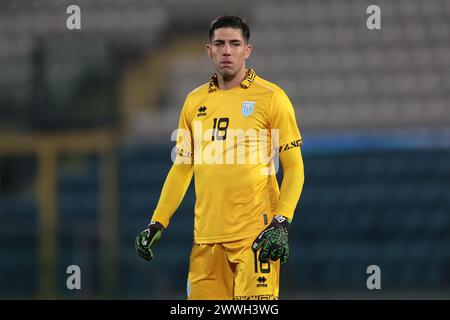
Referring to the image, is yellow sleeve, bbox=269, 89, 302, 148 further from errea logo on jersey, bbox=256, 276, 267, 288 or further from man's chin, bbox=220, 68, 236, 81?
errea logo on jersey, bbox=256, 276, 267, 288

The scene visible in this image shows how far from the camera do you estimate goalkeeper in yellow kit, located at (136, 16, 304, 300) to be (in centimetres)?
479

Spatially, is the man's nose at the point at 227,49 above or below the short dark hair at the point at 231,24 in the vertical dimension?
below

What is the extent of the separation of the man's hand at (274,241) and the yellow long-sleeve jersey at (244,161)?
8 centimetres

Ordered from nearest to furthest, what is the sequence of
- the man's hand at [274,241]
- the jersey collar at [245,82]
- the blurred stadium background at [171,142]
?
the man's hand at [274,241], the jersey collar at [245,82], the blurred stadium background at [171,142]

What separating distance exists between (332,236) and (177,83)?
3.99 m

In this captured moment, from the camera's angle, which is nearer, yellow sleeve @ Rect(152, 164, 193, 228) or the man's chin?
the man's chin

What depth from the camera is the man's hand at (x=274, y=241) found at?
4594 millimetres

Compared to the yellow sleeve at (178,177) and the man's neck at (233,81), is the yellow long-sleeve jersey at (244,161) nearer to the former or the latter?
the man's neck at (233,81)

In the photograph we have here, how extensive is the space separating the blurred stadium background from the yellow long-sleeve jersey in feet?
21.7

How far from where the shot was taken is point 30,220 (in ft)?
43.4

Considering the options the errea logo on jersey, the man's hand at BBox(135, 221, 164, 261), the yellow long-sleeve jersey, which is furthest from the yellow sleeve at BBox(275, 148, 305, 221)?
the man's hand at BBox(135, 221, 164, 261)

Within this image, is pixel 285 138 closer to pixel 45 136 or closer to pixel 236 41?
pixel 236 41

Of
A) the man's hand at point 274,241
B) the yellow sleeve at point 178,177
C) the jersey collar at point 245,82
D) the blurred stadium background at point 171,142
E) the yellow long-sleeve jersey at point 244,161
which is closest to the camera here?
the man's hand at point 274,241

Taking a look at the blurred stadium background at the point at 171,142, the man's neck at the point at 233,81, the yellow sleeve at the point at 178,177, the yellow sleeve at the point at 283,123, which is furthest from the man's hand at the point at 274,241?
the blurred stadium background at the point at 171,142
